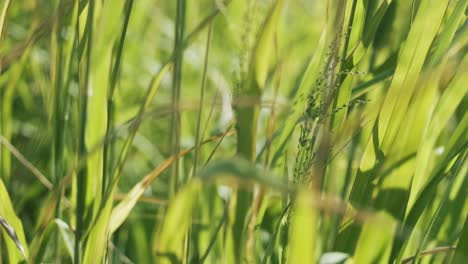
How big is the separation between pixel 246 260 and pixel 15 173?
0.57 meters

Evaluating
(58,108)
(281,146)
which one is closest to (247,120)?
(281,146)

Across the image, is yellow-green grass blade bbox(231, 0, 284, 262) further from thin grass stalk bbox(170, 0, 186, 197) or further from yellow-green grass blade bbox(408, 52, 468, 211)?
yellow-green grass blade bbox(408, 52, 468, 211)

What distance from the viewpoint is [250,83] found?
2.81ft

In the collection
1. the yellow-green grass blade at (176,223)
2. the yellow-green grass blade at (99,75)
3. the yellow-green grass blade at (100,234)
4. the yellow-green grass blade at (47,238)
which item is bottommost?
the yellow-green grass blade at (47,238)

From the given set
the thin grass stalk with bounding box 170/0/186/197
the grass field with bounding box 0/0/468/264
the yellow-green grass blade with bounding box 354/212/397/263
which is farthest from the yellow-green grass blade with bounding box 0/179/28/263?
the yellow-green grass blade with bounding box 354/212/397/263

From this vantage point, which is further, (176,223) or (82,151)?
(82,151)

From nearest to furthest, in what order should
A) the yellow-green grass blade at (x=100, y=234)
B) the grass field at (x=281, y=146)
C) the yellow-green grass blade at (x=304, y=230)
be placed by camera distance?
the yellow-green grass blade at (x=304, y=230), the grass field at (x=281, y=146), the yellow-green grass blade at (x=100, y=234)

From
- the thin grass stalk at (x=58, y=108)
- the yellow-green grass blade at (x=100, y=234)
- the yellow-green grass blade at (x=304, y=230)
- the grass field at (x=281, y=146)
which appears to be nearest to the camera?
the yellow-green grass blade at (x=304, y=230)

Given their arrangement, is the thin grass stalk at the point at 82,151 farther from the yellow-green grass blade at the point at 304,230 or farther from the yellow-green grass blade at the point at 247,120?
the yellow-green grass blade at the point at 304,230

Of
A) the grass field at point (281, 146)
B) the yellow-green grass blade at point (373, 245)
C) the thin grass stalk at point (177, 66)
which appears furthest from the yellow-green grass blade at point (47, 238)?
the yellow-green grass blade at point (373, 245)

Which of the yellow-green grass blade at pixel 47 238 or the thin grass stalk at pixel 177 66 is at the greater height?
the thin grass stalk at pixel 177 66

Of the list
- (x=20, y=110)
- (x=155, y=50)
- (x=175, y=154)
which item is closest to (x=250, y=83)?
(x=175, y=154)

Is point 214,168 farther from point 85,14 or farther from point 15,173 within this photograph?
point 15,173

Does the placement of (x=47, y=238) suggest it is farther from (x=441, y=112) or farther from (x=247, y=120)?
(x=441, y=112)
